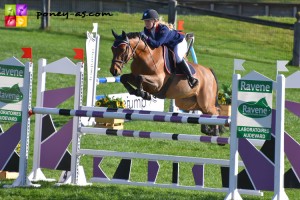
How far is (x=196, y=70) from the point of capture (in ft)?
36.5

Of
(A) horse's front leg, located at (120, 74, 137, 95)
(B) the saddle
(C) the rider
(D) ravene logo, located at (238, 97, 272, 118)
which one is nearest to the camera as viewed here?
(D) ravene logo, located at (238, 97, 272, 118)

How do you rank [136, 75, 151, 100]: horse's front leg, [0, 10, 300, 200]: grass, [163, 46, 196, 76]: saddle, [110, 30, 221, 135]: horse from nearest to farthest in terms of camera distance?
[0, 10, 300, 200]: grass, [110, 30, 221, 135]: horse, [136, 75, 151, 100]: horse's front leg, [163, 46, 196, 76]: saddle

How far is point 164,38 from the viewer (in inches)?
405

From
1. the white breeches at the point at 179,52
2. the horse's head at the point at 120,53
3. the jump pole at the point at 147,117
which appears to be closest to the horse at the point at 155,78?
the horse's head at the point at 120,53

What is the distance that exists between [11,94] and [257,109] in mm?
2635

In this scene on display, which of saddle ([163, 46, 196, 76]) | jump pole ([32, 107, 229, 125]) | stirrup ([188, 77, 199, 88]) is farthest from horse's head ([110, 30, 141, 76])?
stirrup ([188, 77, 199, 88])

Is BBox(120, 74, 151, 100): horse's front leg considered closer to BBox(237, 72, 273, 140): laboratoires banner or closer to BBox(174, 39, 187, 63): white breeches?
BBox(174, 39, 187, 63): white breeches

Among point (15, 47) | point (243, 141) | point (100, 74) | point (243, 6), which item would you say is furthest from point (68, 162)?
point (243, 6)

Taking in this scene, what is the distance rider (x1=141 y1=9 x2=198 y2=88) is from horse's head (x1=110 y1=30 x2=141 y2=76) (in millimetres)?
498

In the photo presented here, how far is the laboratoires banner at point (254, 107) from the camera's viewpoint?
7.91 metres

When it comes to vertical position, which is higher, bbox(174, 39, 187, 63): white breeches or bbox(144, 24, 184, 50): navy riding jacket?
bbox(144, 24, 184, 50): navy riding jacket

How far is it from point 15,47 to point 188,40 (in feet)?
29.2

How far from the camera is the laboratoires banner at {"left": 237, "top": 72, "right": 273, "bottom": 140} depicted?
7.91 metres

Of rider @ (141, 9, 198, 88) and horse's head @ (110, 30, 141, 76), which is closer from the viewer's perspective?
horse's head @ (110, 30, 141, 76)
